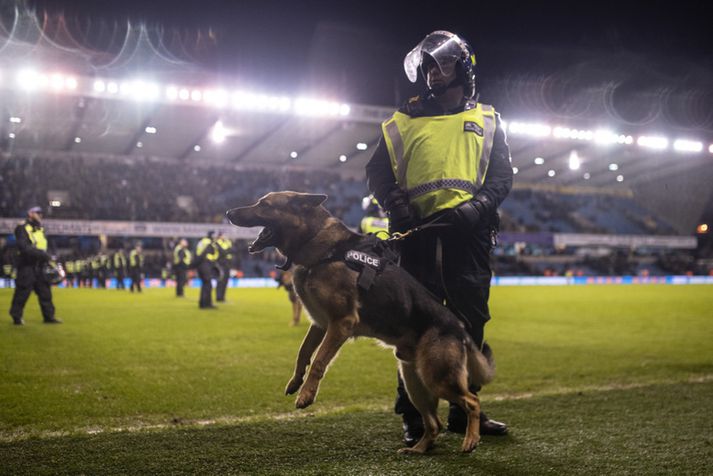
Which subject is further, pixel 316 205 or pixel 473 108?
pixel 473 108

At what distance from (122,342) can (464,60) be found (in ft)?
22.2

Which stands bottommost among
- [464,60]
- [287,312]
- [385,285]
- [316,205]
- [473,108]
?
[287,312]

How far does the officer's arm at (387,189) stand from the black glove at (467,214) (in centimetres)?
28

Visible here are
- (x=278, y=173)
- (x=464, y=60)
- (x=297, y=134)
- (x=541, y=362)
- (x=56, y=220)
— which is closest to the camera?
(x=464, y=60)

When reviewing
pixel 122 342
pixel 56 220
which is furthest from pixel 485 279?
pixel 56 220

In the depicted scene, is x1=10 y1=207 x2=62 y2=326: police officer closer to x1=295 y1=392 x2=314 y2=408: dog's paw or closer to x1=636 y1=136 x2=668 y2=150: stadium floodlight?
x1=295 y1=392 x2=314 y2=408: dog's paw

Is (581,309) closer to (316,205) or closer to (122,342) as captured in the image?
(122,342)

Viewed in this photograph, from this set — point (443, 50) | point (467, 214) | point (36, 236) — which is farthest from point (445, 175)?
point (36, 236)

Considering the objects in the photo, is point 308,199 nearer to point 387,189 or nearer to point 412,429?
point 387,189

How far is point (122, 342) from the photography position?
8.32 meters

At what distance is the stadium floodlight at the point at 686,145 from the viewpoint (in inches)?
1506

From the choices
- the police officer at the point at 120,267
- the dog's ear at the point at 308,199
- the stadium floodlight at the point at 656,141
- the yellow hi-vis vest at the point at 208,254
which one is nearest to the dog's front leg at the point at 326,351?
the dog's ear at the point at 308,199

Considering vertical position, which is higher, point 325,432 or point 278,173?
point 278,173

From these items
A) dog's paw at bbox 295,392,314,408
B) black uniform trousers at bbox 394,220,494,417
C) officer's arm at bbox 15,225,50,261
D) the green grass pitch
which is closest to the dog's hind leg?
the green grass pitch
